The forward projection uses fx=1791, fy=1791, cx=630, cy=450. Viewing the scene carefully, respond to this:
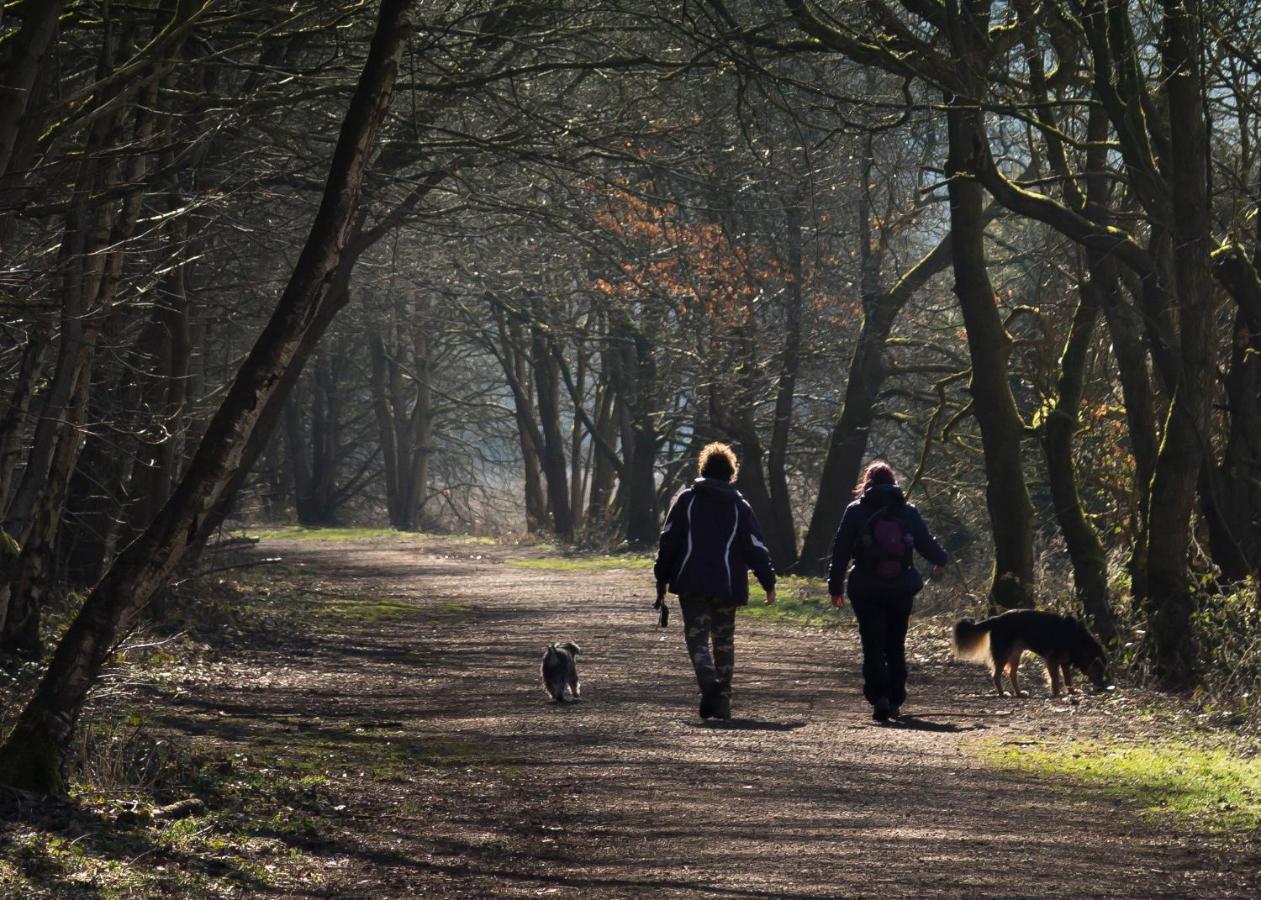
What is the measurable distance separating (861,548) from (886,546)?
204mm

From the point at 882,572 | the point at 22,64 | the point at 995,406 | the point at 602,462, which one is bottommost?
the point at 882,572

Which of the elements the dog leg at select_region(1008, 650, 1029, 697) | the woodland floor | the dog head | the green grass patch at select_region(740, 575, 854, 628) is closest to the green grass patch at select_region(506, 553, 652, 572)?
the green grass patch at select_region(740, 575, 854, 628)

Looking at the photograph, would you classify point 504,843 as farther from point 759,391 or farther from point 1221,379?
point 759,391

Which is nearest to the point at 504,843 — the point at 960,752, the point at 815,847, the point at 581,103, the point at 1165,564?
the point at 815,847

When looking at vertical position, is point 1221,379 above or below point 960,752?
above

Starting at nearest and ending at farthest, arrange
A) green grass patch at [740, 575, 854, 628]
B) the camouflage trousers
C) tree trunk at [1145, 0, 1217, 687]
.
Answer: the camouflage trousers → tree trunk at [1145, 0, 1217, 687] → green grass patch at [740, 575, 854, 628]

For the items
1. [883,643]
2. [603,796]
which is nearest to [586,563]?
[883,643]

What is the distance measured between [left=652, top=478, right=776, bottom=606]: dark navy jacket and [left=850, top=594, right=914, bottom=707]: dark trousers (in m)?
0.96

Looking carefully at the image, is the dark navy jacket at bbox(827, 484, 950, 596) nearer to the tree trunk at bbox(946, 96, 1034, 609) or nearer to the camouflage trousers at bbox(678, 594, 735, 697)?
the camouflage trousers at bbox(678, 594, 735, 697)

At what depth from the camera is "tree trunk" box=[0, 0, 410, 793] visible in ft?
27.5

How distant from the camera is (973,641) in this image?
15.5 metres

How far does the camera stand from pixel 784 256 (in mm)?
31031

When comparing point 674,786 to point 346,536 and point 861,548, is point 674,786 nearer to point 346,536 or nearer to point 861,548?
point 861,548

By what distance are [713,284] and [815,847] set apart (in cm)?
2391
